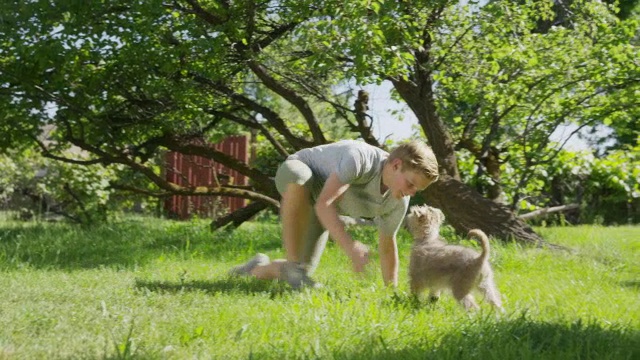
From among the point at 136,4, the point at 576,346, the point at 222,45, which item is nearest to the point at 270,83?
the point at 222,45

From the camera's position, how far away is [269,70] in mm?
10305

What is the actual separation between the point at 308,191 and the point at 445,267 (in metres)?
1.23

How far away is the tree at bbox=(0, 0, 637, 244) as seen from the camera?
9070 millimetres

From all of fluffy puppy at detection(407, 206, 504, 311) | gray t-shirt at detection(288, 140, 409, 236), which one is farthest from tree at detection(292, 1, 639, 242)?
fluffy puppy at detection(407, 206, 504, 311)

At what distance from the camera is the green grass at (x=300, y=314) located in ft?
12.2

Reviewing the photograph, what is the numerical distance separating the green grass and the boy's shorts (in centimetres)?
28

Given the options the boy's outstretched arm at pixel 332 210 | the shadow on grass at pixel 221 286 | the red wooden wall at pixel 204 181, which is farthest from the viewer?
the red wooden wall at pixel 204 181

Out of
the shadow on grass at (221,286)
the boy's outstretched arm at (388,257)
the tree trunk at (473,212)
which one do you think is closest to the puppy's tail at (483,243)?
the boy's outstretched arm at (388,257)

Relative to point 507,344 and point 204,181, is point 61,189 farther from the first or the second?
point 507,344

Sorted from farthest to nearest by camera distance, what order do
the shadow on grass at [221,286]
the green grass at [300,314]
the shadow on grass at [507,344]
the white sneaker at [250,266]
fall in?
the white sneaker at [250,266], the shadow on grass at [221,286], the green grass at [300,314], the shadow on grass at [507,344]

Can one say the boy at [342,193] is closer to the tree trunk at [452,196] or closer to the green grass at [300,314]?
the green grass at [300,314]

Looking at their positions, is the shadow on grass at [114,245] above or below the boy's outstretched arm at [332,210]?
below

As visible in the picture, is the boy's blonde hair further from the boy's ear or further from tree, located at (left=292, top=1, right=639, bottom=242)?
tree, located at (left=292, top=1, right=639, bottom=242)

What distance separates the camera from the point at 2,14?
9.12m
